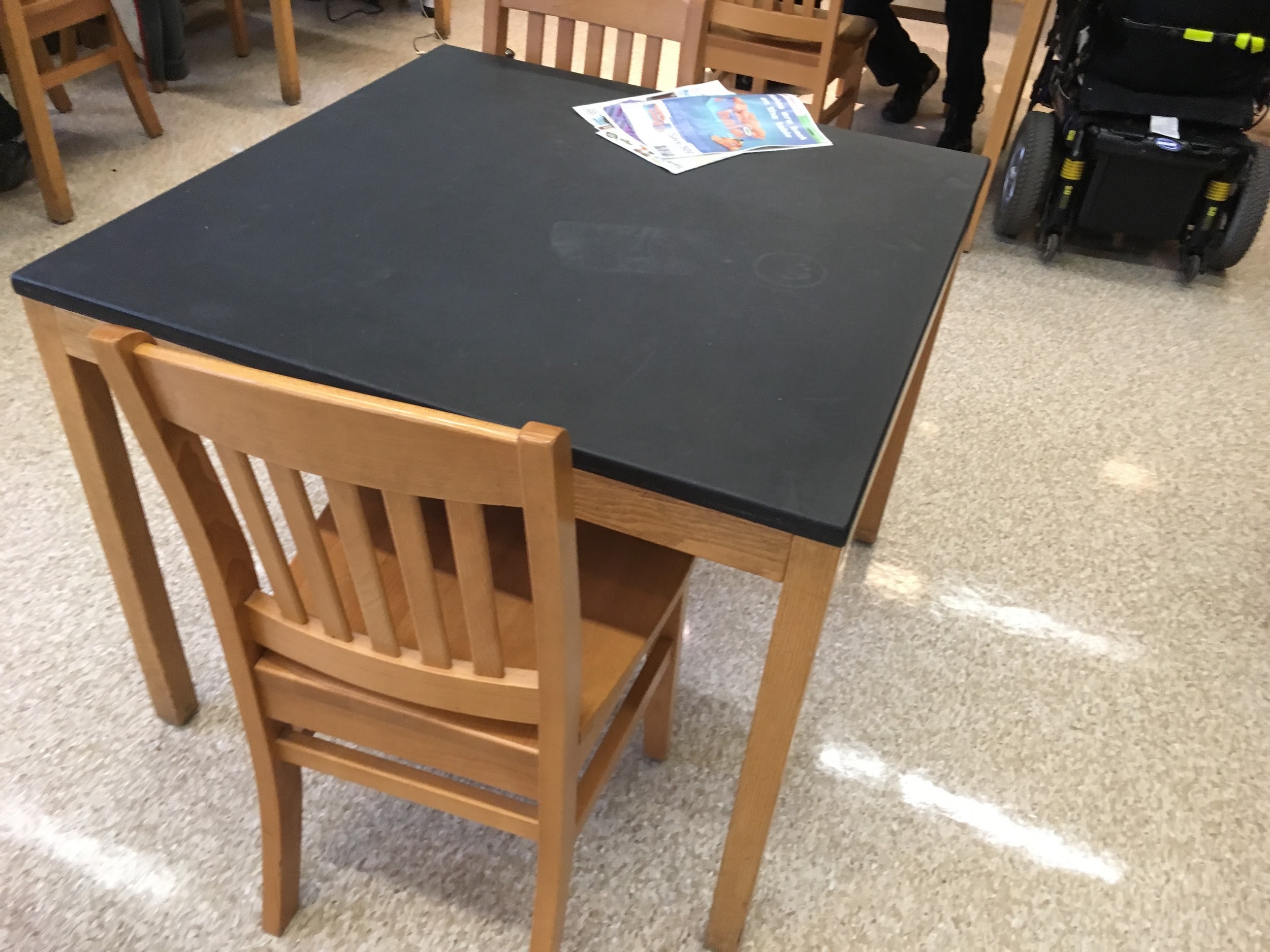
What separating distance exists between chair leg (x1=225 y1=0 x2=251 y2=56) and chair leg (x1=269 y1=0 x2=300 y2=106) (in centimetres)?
34

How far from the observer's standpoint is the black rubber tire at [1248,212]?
247 cm

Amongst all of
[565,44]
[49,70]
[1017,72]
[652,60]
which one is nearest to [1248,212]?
[1017,72]

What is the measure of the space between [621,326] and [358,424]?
44cm

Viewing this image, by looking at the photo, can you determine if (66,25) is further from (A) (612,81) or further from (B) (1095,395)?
(B) (1095,395)

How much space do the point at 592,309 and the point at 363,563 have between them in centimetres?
40

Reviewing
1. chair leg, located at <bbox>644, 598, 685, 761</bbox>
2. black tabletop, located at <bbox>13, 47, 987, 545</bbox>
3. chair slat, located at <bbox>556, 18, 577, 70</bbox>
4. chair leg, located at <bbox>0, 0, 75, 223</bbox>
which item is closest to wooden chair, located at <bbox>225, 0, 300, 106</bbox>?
chair leg, located at <bbox>0, 0, 75, 223</bbox>

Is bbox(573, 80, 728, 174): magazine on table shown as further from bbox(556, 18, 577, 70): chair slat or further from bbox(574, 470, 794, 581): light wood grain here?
bbox(574, 470, 794, 581): light wood grain

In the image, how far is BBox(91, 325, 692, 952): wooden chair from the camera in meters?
0.67

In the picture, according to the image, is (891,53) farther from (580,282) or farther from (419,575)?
(419,575)

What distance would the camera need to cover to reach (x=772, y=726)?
997 mm

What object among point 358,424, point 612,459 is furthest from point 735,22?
point 358,424

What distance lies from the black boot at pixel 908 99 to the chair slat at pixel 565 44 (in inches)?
82.2

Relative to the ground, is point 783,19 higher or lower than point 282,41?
higher

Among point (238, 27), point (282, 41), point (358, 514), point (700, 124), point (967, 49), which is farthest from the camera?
point (238, 27)
